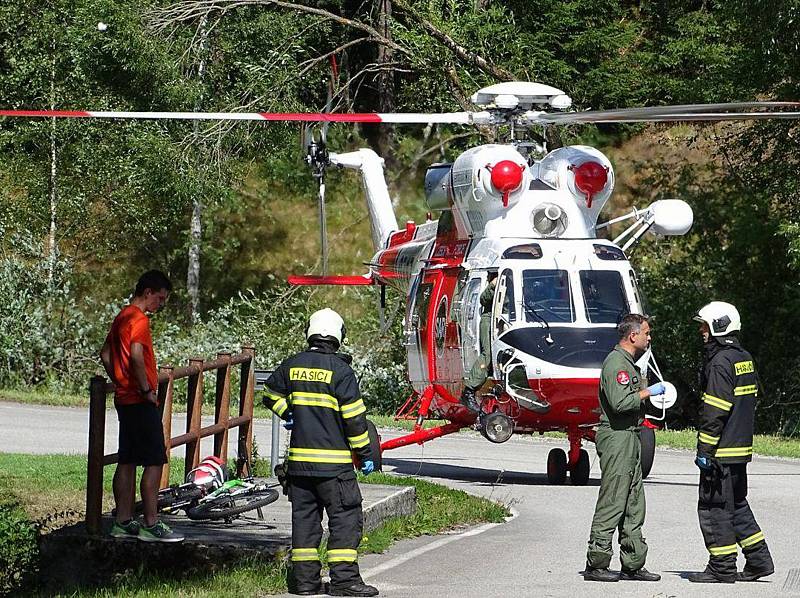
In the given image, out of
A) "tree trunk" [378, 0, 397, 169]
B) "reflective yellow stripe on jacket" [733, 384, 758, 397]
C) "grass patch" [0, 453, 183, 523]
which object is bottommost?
"grass patch" [0, 453, 183, 523]

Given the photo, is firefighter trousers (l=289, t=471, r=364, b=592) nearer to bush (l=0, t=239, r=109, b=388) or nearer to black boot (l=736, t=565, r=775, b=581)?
black boot (l=736, t=565, r=775, b=581)

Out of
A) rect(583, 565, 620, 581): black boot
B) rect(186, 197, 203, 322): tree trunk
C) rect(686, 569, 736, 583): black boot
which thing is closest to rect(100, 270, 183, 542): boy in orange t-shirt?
rect(583, 565, 620, 581): black boot

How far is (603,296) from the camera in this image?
15.4 m

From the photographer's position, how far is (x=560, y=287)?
15.4 meters

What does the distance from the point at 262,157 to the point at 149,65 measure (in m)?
3.43

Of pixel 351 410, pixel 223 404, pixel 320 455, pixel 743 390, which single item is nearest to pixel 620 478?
pixel 743 390

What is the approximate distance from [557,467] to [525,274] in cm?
224

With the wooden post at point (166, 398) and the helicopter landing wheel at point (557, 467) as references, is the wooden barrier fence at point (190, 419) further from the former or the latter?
the helicopter landing wheel at point (557, 467)

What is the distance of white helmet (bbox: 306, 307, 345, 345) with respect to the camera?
9.17 m

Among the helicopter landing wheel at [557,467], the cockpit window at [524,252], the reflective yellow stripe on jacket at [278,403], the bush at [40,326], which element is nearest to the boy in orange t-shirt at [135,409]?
the reflective yellow stripe on jacket at [278,403]

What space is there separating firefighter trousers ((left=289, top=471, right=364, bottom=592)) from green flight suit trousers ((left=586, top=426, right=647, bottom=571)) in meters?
1.71

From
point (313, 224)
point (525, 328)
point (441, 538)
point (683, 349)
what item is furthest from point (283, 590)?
point (313, 224)

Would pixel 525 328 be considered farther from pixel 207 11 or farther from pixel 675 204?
pixel 207 11

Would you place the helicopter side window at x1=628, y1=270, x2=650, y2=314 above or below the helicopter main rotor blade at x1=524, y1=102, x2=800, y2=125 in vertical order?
below
